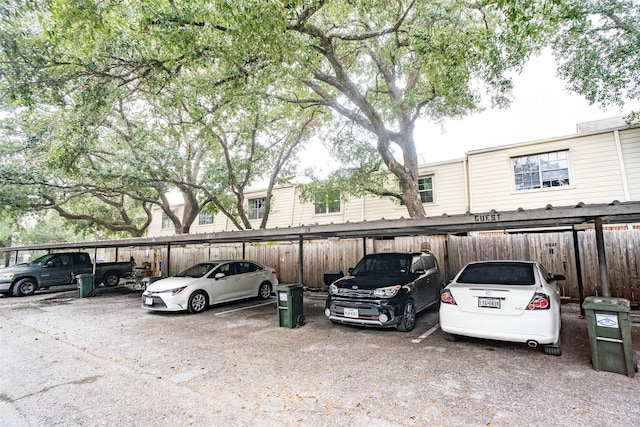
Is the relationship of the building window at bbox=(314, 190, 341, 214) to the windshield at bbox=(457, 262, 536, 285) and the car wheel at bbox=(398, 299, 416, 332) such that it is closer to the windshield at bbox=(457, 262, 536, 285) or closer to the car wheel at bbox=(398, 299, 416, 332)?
the car wheel at bbox=(398, 299, 416, 332)

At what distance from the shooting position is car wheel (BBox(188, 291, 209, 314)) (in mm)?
8898

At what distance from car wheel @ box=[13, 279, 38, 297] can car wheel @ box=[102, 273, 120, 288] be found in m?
2.55

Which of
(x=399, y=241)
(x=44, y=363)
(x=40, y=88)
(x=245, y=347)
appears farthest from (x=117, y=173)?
(x=399, y=241)

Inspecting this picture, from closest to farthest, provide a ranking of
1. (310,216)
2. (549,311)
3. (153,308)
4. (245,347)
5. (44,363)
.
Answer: (549,311) → (44,363) → (245,347) → (153,308) → (310,216)

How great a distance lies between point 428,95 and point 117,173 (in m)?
11.9

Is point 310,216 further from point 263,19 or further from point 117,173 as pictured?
point 263,19

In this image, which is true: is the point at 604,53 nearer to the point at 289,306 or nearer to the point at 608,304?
the point at 608,304

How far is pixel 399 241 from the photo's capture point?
1246 cm

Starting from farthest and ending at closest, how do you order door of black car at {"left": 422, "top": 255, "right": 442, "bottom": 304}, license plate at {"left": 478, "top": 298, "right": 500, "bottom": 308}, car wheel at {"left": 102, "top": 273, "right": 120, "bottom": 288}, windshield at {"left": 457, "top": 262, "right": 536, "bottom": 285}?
car wheel at {"left": 102, "top": 273, "right": 120, "bottom": 288} < door of black car at {"left": 422, "top": 255, "right": 442, "bottom": 304} < windshield at {"left": 457, "top": 262, "right": 536, "bottom": 285} < license plate at {"left": 478, "top": 298, "right": 500, "bottom": 308}

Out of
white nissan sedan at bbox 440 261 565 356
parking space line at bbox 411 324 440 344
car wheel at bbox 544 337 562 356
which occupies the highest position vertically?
white nissan sedan at bbox 440 261 565 356

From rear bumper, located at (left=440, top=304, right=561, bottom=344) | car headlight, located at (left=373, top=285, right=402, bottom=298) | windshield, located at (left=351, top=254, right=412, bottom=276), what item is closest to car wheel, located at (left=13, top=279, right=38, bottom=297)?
windshield, located at (left=351, top=254, right=412, bottom=276)

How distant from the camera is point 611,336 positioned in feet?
14.6

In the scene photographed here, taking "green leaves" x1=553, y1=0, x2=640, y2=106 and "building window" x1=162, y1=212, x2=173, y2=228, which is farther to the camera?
"building window" x1=162, y1=212, x2=173, y2=228

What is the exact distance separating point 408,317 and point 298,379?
3081mm
